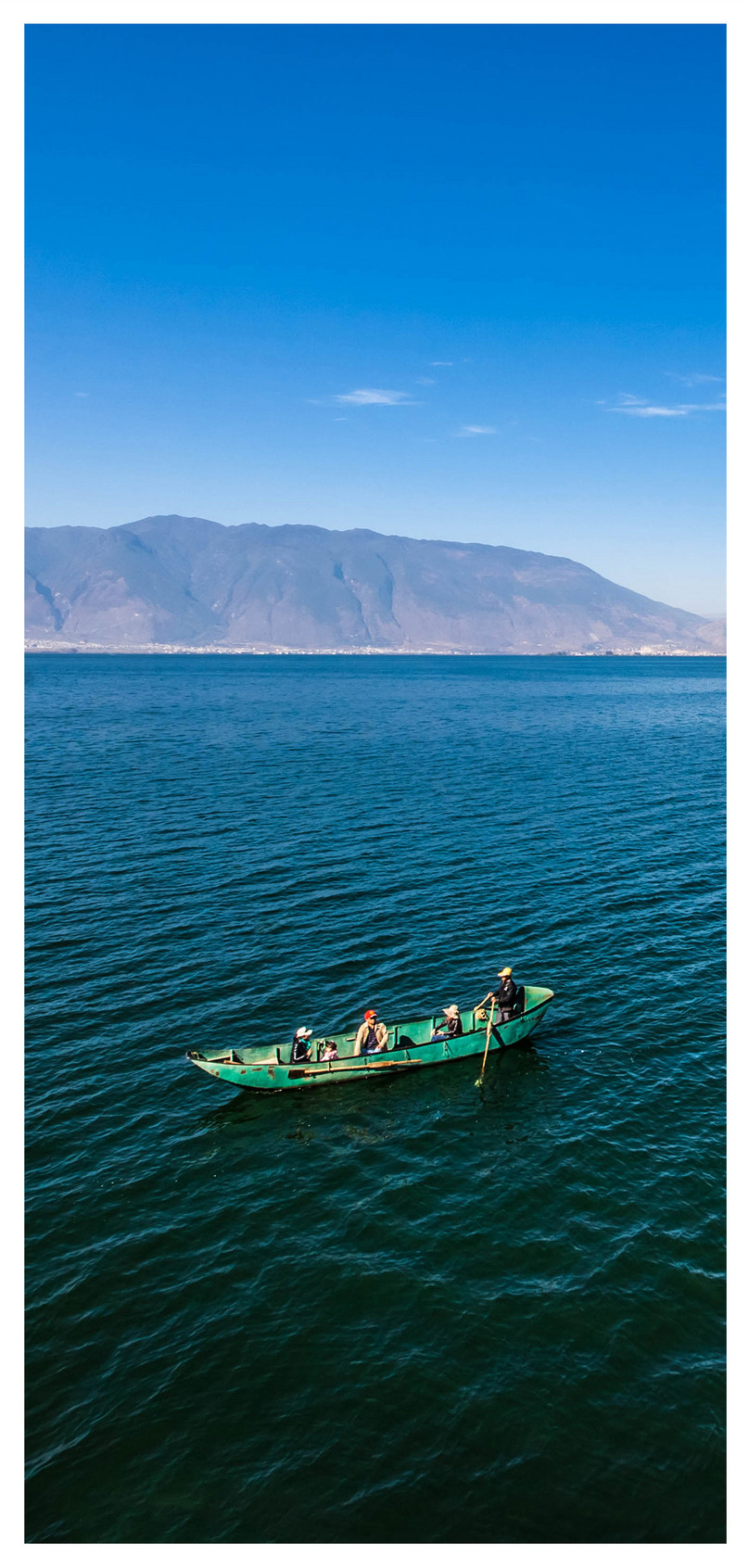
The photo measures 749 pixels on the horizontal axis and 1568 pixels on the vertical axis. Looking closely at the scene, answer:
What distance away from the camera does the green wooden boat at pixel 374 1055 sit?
29328 millimetres

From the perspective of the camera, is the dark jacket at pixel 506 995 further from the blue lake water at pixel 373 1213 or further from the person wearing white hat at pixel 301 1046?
the person wearing white hat at pixel 301 1046

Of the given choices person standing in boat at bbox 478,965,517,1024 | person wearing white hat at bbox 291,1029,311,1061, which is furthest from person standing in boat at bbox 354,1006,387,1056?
person standing in boat at bbox 478,965,517,1024

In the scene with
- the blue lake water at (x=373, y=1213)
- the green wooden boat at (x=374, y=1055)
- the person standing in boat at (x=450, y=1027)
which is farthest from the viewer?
the person standing in boat at (x=450, y=1027)

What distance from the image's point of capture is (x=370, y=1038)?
30609mm

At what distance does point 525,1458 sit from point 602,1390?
254 centimetres

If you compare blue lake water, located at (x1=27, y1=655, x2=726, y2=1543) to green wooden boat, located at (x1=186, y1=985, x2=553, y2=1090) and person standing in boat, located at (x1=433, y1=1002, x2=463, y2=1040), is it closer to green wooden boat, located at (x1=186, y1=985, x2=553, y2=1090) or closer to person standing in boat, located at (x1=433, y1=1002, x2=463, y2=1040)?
green wooden boat, located at (x1=186, y1=985, x2=553, y2=1090)

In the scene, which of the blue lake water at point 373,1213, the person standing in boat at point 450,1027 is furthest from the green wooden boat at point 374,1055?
the blue lake water at point 373,1213

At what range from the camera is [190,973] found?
1511 inches

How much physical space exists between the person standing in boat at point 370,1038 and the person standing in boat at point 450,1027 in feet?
7.10

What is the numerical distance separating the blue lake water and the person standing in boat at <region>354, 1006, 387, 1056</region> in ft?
4.69

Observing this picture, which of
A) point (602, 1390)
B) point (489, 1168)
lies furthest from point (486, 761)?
point (602, 1390)

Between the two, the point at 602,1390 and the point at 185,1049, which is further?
the point at 185,1049

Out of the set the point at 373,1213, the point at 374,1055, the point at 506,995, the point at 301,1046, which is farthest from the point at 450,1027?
the point at 373,1213
